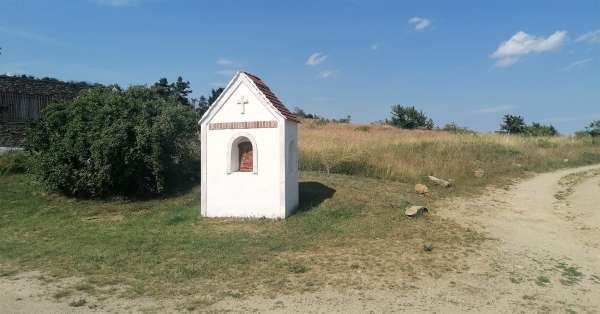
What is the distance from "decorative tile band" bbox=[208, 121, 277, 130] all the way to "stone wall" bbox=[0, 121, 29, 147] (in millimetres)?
13295

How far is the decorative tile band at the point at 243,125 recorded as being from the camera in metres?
10.1

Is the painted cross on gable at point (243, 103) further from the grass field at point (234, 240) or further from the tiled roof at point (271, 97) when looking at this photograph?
the grass field at point (234, 240)

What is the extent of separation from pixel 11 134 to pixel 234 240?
54.6 feet

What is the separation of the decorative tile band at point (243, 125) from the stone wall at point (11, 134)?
1329 centimetres

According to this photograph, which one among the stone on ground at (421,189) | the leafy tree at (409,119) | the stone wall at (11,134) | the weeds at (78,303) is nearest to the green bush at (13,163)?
the stone wall at (11,134)

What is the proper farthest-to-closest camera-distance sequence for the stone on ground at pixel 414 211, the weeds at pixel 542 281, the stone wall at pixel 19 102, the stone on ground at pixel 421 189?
1. the stone wall at pixel 19 102
2. the stone on ground at pixel 421 189
3. the stone on ground at pixel 414 211
4. the weeds at pixel 542 281

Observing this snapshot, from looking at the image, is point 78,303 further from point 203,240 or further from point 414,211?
point 414,211

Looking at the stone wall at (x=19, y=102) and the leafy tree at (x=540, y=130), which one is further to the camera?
the leafy tree at (x=540, y=130)

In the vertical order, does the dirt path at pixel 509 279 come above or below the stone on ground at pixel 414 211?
below

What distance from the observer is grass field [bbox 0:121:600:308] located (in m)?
6.20

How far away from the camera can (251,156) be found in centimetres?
1086

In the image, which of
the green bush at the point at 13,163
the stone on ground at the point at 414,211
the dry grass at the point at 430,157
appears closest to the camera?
the stone on ground at the point at 414,211

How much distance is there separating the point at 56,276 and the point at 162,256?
1648mm

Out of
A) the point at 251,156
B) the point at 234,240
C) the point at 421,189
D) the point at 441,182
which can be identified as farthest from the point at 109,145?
the point at 441,182
